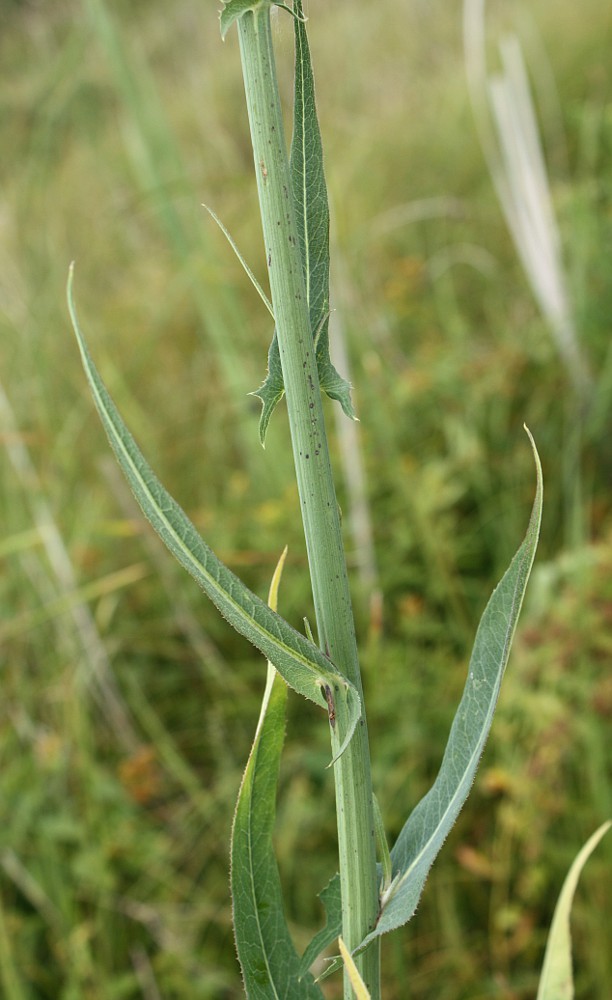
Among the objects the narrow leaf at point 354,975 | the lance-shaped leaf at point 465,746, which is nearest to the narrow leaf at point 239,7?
the lance-shaped leaf at point 465,746

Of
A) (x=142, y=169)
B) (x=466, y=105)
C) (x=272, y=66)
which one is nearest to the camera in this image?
(x=272, y=66)

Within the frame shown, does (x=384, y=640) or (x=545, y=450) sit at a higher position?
(x=545, y=450)

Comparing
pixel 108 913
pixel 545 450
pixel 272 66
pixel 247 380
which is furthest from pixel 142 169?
pixel 272 66

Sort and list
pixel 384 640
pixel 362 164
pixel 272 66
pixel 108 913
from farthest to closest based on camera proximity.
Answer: pixel 362 164
pixel 384 640
pixel 108 913
pixel 272 66

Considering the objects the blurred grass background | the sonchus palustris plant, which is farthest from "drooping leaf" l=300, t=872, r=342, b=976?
the blurred grass background

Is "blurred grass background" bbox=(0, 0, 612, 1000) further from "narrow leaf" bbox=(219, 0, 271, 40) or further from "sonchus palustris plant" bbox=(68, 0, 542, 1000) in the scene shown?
"narrow leaf" bbox=(219, 0, 271, 40)

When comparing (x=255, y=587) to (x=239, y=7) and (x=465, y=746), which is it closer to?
(x=465, y=746)

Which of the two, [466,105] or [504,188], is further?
[466,105]

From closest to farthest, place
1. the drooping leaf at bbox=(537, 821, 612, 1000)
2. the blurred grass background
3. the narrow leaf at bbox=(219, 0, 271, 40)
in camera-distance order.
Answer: the narrow leaf at bbox=(219, 0, 271, 40), the drooping leaf at bbox=(537, 821, 612, 1000), the blurred grass background

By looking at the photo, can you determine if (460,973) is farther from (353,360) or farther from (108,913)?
(353,360)
